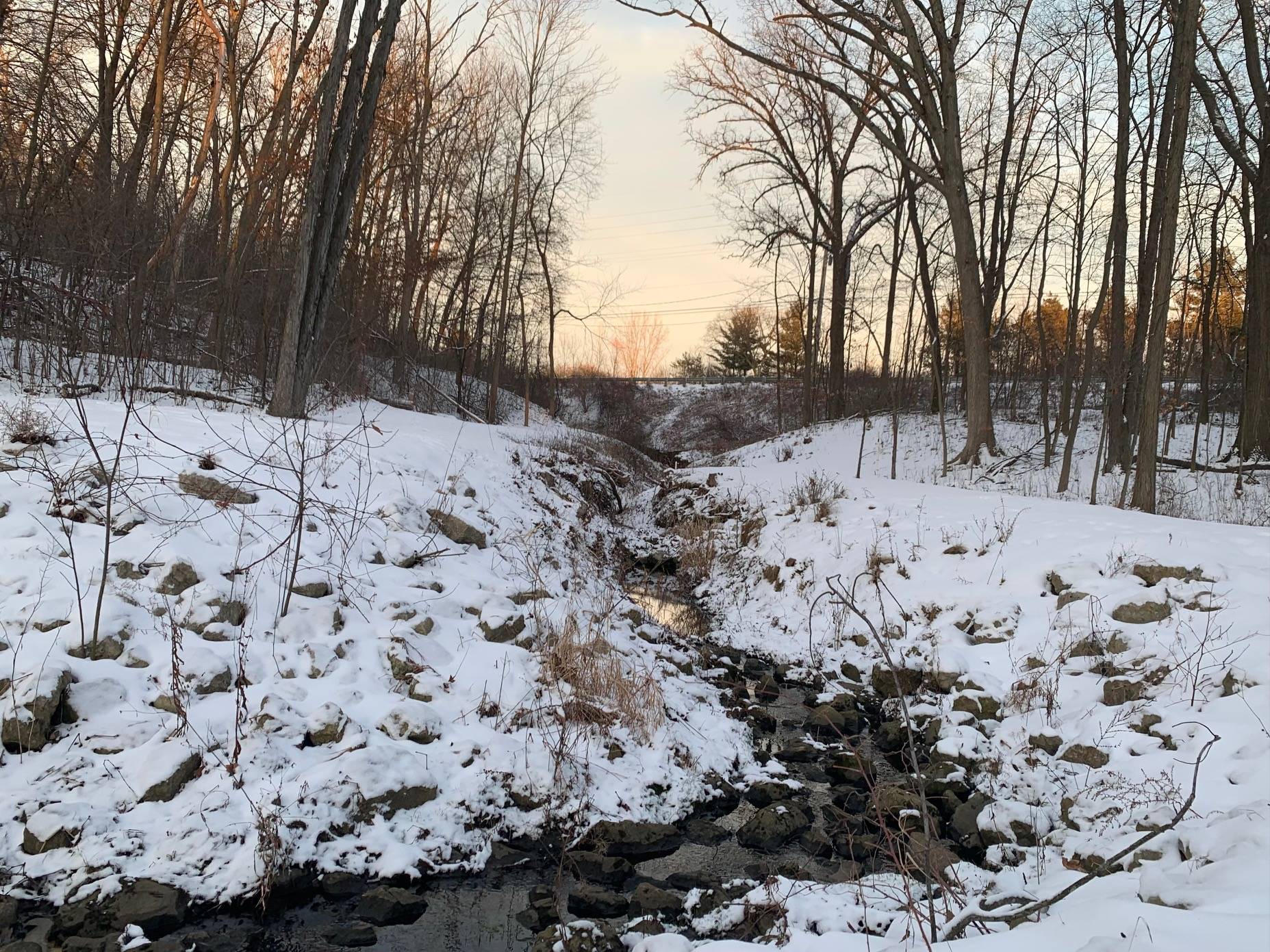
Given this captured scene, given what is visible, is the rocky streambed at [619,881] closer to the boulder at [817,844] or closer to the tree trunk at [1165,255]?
the boulder at [817,844]

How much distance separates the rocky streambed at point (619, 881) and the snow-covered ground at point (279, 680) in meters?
0.16

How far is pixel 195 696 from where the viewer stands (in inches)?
189

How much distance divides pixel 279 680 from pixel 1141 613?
270 inches

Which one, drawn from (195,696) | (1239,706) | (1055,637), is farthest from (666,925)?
(1055,637)

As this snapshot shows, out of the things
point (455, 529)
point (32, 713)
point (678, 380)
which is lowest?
point (32, 713)

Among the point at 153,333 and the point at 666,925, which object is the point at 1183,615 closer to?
the point at 666,925

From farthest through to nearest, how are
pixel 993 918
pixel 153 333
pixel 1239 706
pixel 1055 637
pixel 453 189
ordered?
pixel 453 189 → pixel 153 333 → pixel 1055 637 → pixel 1239 706 → pixel 993 918

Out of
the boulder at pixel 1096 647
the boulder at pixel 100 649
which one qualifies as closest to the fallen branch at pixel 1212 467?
the boulder at pixel 1096 647

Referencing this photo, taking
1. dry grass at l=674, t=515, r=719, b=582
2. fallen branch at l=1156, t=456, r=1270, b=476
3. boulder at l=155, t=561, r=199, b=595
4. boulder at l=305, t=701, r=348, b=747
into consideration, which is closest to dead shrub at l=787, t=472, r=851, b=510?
dry grass at l=674, t=515, r=719, b=582

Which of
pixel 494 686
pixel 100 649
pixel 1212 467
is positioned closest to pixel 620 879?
pixel 494 686

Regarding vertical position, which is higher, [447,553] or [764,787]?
[447,553]

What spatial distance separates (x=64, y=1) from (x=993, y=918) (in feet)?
62.6

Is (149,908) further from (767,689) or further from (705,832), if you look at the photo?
(767,689)

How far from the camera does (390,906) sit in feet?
12.8
